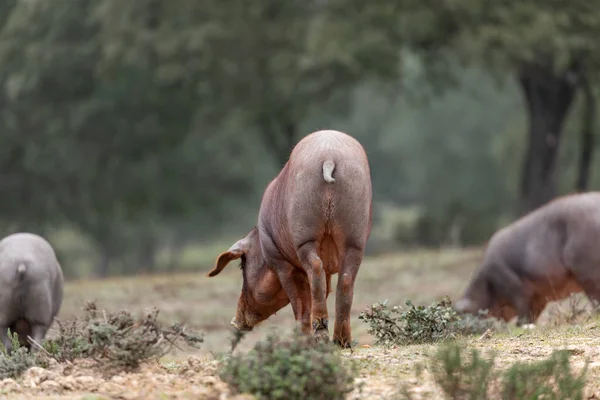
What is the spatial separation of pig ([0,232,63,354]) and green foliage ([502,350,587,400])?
245 inches

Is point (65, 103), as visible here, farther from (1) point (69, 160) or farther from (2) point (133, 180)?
(2) point (133, 180)

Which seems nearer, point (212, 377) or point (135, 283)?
point (212, 377)

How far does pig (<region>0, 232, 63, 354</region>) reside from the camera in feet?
38.1

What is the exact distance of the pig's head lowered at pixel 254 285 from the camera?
9922 millimetres

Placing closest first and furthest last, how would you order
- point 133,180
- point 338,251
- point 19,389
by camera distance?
point 19,389 → point 338,251 → point 133,180

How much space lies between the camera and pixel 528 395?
6.54 meters

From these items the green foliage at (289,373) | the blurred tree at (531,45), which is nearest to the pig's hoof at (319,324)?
the green foliage at (289,373)

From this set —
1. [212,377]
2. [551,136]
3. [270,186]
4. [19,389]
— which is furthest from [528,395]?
[551,136]

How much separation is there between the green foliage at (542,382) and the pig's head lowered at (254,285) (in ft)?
11.4

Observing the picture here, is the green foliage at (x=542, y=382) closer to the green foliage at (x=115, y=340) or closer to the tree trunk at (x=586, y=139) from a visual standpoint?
the green foliage at (x=115, y=340)

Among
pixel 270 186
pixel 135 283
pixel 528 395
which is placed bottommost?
pixel 528 395

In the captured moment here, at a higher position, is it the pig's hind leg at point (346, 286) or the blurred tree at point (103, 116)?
the blurred tree at point (103, 116)

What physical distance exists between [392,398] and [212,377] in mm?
1243

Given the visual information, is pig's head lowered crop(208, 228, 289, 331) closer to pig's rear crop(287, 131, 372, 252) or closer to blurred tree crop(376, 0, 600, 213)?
pig's rear crop(287, 131, 372, 252)
